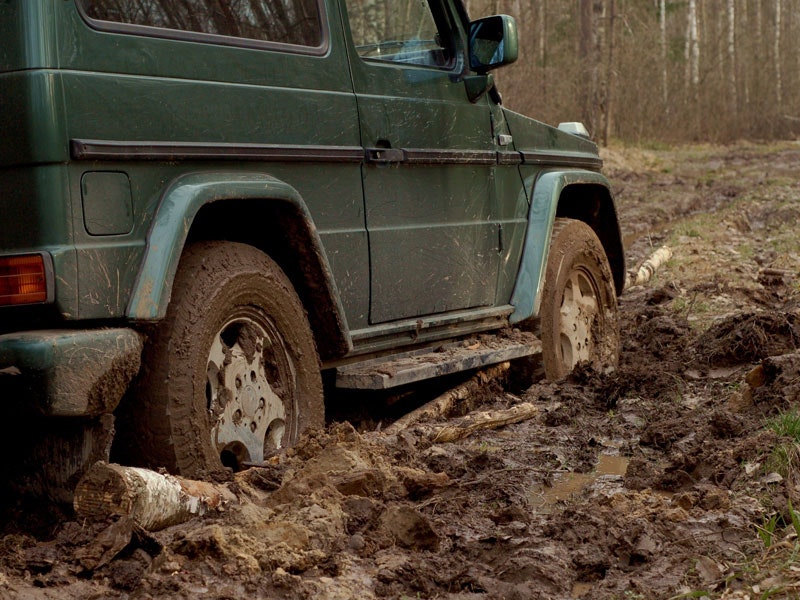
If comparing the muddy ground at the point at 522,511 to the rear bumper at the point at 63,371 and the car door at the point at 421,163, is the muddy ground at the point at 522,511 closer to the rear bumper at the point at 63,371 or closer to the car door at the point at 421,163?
the rear bumper at the point at 63,371

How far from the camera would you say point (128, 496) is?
3137 mm

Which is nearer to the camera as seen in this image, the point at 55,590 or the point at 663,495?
the point at 55,590

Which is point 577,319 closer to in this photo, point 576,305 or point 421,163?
point 576,305

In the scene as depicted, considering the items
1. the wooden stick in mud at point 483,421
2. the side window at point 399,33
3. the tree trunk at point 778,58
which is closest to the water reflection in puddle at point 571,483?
the wooden stick in mud at point 483,421

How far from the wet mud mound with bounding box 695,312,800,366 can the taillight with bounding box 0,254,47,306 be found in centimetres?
394

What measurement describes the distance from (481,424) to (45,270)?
87.4 inches

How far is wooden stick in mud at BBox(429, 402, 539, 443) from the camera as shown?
457 centimetres

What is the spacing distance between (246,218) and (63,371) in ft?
3.76

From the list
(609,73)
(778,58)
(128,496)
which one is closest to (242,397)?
(128,496)

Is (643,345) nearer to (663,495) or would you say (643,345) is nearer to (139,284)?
(663,495)

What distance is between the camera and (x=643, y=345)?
7.04 metres

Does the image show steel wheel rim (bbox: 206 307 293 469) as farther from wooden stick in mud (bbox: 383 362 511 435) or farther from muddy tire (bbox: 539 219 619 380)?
muddy tire (bbox: 539 219 619 380)

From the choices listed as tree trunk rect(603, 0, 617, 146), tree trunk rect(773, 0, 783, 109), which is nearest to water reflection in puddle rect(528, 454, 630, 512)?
tree trunk rect(603, 0, 617, 146)

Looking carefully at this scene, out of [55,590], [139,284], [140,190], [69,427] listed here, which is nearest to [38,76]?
[140,190]
